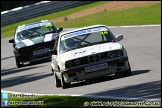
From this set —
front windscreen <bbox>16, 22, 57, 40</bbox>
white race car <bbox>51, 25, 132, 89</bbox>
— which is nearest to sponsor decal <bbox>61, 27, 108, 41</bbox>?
white race car <bbox>51, 25, 132, 89</bbox>

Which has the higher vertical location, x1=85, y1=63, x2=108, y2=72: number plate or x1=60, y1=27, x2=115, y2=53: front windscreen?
x1=60, y1=27, x2=115, y2=53: front windscreen

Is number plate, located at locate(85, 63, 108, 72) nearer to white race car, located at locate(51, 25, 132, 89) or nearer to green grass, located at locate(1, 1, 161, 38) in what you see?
white race car, located at locate(51, 25, 132, 89)

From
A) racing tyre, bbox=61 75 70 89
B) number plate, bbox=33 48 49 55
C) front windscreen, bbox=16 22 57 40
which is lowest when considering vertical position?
number plate, bbox=33 48 49 55

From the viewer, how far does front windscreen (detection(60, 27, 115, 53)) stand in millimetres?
14852

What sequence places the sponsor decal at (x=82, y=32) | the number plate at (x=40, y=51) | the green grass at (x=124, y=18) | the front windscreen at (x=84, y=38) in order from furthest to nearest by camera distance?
the green grass at (x=124, y=18), the number plate at (x=40, y=51), the sponsor decal at (x=82, y=32), the front windscreen at (x=84, y=38)

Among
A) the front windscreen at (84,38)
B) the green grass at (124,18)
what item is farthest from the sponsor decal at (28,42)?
the green grass at (124,18)

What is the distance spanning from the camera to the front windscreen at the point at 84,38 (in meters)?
14.9

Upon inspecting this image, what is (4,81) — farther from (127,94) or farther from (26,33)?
(127,94)

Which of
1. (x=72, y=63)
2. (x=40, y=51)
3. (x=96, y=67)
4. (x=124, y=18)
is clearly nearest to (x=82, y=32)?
(x=72, y=63)

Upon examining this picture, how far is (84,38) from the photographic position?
1503 cm

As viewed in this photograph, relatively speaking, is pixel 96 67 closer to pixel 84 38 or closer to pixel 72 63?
pixel 72 63

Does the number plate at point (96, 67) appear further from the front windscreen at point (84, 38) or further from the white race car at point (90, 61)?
the front windscreen at point (84, 38)

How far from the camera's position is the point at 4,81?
19.2 meters

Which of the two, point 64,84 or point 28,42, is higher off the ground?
point 64,84
